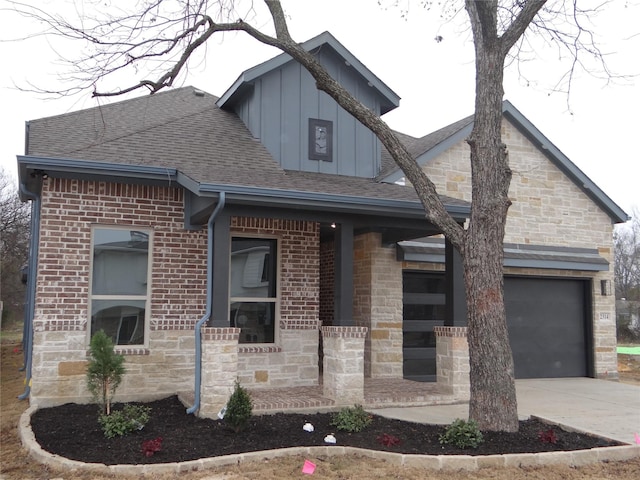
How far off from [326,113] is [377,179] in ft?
5.08

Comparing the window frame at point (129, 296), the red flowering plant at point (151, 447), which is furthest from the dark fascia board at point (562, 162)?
the red flowering plant at point (151, 447)

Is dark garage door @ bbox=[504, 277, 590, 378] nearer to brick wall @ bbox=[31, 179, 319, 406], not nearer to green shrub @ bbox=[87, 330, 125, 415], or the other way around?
brick wall @ bbox=[31, 179, 319, 406]

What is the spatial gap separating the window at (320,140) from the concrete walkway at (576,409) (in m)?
4.68

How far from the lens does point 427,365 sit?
1173 centimetres

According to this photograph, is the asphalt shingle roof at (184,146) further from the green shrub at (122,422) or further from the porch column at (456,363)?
the green shrub at (122,422)

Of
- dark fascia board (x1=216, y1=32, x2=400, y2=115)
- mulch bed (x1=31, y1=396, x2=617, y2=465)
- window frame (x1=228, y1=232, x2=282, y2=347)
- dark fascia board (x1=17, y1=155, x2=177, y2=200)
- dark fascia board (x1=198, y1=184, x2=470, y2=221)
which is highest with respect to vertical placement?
dark fascia board (x1=216, y1=32, x2=400, y2=115)

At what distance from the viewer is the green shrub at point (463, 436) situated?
642 cm

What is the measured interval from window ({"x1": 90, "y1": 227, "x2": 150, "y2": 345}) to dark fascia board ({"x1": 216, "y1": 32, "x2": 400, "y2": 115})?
3493 millimetres

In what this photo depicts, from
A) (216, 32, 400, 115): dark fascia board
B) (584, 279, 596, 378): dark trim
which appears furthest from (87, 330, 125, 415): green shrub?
(584, 279, 596, 378): dark trim

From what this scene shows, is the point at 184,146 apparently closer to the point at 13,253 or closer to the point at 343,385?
the point at 343,385

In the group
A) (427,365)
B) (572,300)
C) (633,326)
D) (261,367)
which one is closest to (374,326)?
(427,365)

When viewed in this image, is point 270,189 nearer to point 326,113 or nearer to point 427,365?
point 326,113

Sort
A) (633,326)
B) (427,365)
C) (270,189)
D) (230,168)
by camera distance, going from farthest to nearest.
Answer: (633,326), (427,365), (230,168), (270,189)

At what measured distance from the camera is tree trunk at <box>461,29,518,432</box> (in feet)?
23.0
